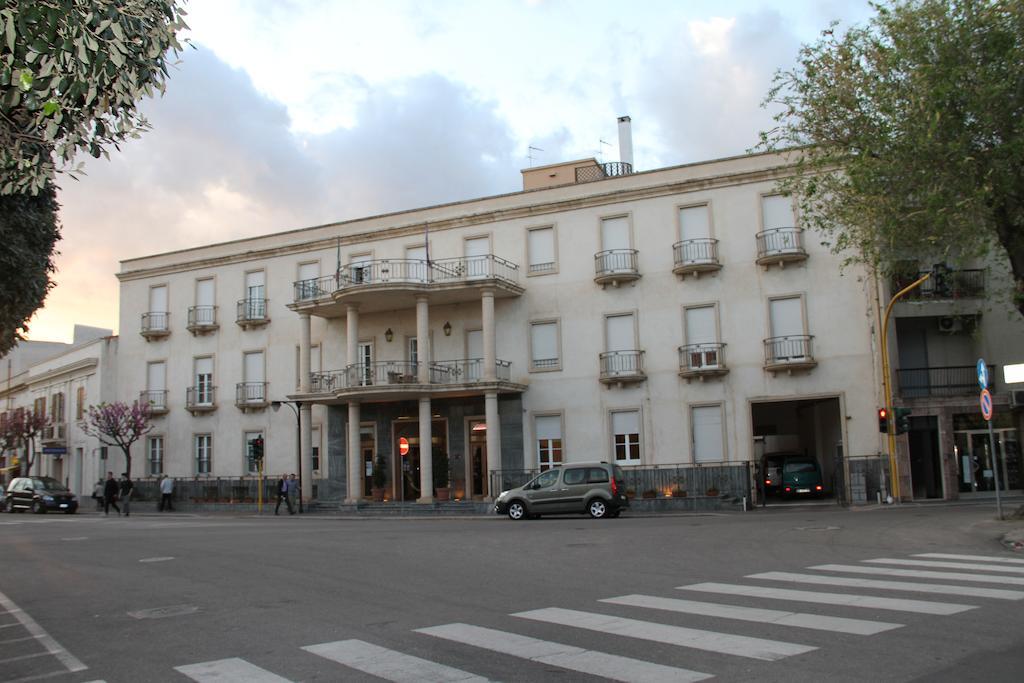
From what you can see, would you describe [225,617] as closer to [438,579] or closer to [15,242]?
[438,579]

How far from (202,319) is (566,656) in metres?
37.6

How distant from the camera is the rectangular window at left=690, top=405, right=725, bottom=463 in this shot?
3169cm

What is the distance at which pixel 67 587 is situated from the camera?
42.8ft

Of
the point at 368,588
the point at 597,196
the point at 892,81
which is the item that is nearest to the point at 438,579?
the point at 368,588

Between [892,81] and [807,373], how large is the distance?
44.2 feet

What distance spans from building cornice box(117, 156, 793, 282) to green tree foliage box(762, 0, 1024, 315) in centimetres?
829

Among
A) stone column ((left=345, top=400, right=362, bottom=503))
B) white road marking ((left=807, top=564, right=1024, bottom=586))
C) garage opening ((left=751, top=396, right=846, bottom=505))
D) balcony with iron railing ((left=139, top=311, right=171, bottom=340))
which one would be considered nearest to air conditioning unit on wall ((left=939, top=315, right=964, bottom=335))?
garage opening ((left=751, top=396, right=846, bottom=505))

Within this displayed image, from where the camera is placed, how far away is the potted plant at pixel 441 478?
109 feet

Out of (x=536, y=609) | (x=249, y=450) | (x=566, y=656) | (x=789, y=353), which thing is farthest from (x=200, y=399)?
(x=566, y=656)

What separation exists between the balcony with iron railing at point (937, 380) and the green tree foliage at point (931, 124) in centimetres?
1358

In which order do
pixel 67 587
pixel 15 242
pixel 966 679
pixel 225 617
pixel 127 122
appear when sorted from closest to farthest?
pixel 966 679
pixel 127 122
pixel 225 617
pixel 15 242
pixel 67 587

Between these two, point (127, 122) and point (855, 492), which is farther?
point (855, 492)

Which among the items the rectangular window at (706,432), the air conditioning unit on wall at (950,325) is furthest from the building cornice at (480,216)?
the air conditioning unit on wall at (950,325)

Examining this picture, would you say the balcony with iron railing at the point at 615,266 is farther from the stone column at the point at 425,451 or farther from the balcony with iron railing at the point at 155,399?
the balcony with iron railing at the point at 155,399
